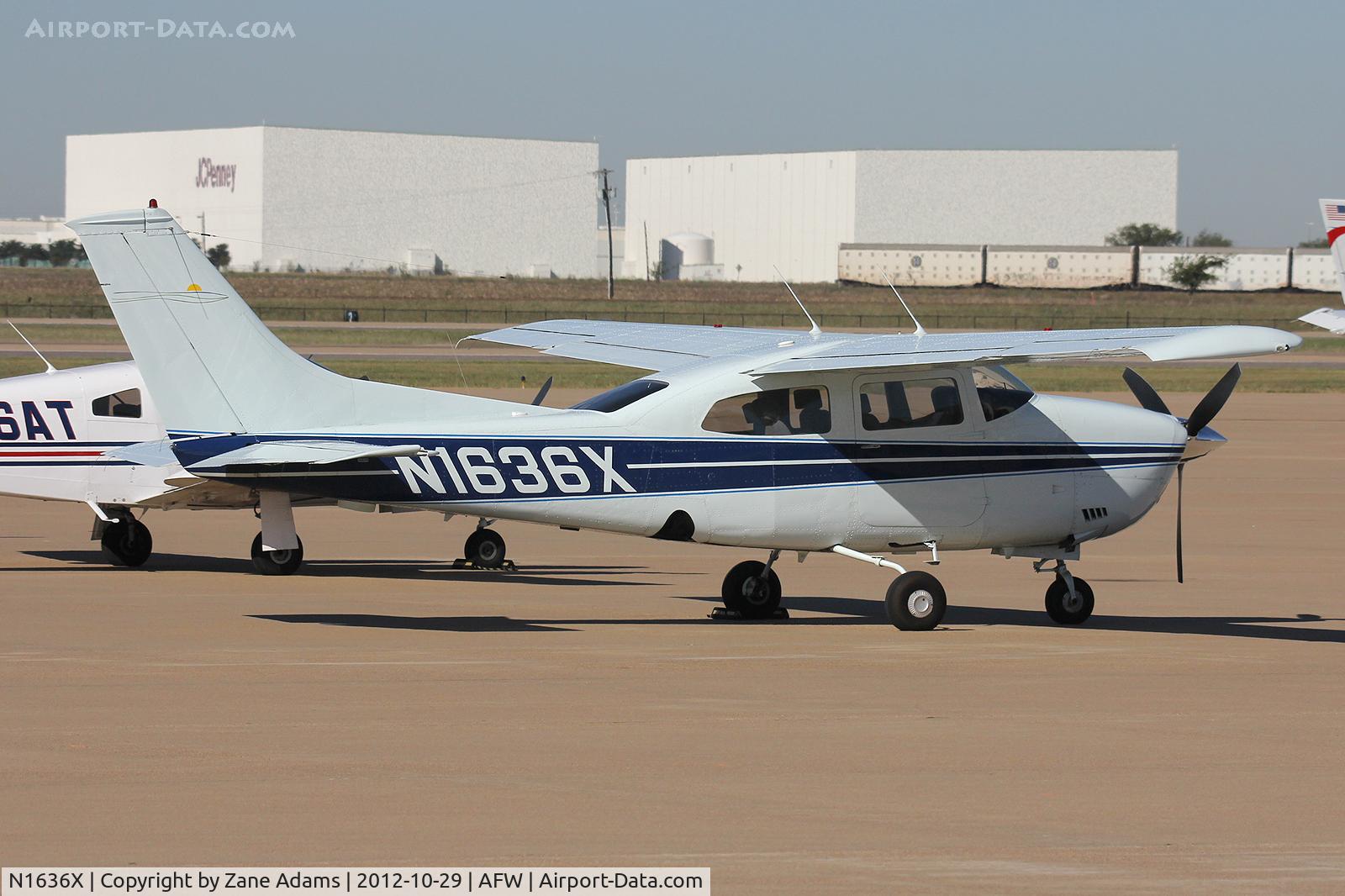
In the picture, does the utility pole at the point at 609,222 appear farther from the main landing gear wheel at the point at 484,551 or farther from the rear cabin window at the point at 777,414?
the rear cabin window at the point at 777,414

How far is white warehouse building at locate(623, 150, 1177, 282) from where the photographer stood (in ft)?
381

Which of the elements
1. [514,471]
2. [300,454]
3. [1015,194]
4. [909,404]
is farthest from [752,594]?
[1015,194]

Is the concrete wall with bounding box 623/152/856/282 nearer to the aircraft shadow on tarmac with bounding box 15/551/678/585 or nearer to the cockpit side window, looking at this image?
the aircraft shadow on tarmac with bounding box 15/551/678/585

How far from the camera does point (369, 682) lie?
1010 centimetres

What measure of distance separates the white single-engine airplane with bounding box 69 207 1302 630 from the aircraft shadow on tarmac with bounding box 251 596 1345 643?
43cm

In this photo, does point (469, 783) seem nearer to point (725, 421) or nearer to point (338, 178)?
point (725, 421)

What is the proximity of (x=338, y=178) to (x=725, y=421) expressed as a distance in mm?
107385

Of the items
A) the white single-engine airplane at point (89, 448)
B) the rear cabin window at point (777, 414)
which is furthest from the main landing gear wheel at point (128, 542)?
the rear cabin window at point (777, 414)

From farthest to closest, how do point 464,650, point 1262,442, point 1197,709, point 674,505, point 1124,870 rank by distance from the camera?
1. point 1262,442
2. point 674,505
3. point 464,650
4. point 1197,709
5. point 1124,870

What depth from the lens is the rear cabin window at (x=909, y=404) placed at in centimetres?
1237

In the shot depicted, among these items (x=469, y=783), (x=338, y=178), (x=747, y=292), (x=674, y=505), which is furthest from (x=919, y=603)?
(x=338, y=178)

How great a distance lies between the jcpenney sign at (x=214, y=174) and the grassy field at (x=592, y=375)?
2655 inches

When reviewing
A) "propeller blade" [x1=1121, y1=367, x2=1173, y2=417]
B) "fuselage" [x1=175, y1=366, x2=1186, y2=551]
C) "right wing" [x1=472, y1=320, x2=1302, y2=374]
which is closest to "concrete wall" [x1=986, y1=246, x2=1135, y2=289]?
"right wing" [x1=472, y1=320, x2=1302, y2=374]

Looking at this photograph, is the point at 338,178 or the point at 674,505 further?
the point at 338,178
